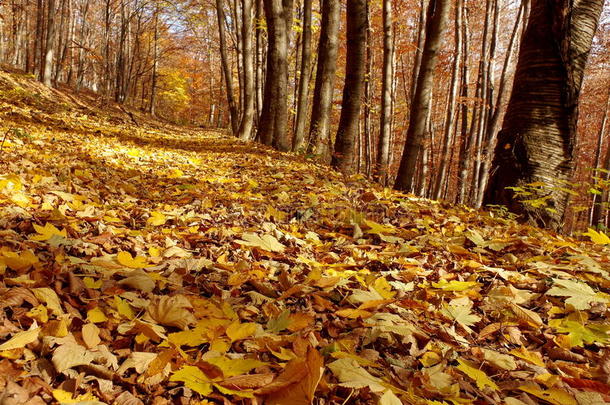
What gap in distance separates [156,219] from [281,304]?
1408 mm

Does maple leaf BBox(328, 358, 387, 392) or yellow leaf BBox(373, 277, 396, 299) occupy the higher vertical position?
yellow leaf BBox(373, 277, 396, 299)

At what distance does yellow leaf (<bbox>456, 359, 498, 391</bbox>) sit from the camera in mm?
1305

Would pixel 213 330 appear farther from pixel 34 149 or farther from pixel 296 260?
pixel 34 149

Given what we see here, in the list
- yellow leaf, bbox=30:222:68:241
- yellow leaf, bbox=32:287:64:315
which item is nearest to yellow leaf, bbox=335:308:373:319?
yellow leaf, bbox=32:287:64:315

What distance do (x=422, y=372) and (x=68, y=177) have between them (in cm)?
337

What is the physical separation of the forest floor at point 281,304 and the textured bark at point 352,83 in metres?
2.94

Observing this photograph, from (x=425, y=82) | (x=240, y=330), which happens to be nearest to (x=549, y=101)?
(x=425, y=82)

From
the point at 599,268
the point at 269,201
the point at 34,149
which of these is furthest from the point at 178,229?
the point at 34,149

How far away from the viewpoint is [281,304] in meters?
1.80

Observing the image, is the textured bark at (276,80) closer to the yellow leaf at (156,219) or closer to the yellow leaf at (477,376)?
the yellow leaf at (156,219)

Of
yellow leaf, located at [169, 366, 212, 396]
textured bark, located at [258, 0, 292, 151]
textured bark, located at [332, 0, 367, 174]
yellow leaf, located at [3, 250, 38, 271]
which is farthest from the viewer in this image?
textured bark, located at [258, 0, 292, 151]

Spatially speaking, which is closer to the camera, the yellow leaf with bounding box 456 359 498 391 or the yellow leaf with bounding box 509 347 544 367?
the yellow leaf with bounding box 456 359 498 391

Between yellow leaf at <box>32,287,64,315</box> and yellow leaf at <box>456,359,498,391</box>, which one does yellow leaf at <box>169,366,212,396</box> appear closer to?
yellow leaf at <box>32,287,64,315</box>

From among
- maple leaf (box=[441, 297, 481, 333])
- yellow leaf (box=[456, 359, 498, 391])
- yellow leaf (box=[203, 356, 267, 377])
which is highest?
maple leaf (box=[441, 297, 481, 333])
